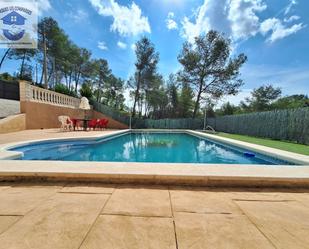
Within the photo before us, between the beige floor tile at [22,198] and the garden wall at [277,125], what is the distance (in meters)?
10.6

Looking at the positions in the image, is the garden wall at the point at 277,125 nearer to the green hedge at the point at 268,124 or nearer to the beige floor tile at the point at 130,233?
the green hedge at the point at 268,124

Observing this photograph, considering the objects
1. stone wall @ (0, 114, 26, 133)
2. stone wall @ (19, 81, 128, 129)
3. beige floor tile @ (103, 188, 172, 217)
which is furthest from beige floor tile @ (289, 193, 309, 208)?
stone wall @ (19, 81, 128, 129)

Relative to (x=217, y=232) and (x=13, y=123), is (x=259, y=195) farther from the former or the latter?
(x=13, y=123)

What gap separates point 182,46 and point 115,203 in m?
20.6

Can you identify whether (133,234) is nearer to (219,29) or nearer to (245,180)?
(245,180)

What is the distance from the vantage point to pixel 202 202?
238 cm

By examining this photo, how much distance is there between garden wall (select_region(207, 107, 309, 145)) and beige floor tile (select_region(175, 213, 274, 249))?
913cm

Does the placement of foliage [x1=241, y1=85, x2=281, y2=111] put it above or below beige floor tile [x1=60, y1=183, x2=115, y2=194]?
above

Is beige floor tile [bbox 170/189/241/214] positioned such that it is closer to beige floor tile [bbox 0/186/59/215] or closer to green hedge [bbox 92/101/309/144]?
beige floor tile [bbox 0/186/59/215]

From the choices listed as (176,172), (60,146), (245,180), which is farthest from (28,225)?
(60,146)

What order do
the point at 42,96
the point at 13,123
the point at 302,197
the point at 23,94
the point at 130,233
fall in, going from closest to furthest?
the point at 130,233 → the point at 302,197 → the point at 13,123 → the point at 23,94 → the point at 42,96

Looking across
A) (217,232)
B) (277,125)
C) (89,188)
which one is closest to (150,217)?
(217,232)

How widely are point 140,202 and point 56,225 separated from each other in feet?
3.17

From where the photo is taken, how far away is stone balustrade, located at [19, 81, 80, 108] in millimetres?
11156
